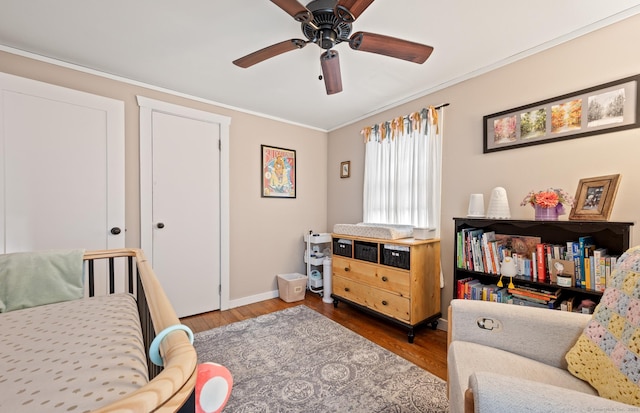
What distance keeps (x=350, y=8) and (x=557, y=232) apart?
6.46 feet

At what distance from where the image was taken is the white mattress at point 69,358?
0.50 metres

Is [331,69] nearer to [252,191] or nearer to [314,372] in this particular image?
[252,191]

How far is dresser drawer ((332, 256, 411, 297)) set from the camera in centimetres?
229

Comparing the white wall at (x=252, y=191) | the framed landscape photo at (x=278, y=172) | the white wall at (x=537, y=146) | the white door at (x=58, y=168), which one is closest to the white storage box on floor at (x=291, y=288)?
the white wall at (x=252, y=191)

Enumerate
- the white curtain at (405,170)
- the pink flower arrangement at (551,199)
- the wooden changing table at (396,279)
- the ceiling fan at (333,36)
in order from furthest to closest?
the white curtain at (405,170)
the wooden changing table at (396,279)
the pink flower arrangement at (551,199)
the ceiling fan at (333,36)

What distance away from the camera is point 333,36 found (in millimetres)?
1478

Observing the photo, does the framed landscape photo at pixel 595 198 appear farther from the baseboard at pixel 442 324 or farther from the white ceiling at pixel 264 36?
the baseboard at pixel 442 324

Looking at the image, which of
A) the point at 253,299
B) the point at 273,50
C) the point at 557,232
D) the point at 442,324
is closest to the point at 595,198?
the point at 557,232

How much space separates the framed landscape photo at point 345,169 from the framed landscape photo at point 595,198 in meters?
2.26

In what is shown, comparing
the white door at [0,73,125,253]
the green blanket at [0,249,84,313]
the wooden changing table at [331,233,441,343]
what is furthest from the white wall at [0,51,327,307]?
the green blanket at [0,249,84,313]

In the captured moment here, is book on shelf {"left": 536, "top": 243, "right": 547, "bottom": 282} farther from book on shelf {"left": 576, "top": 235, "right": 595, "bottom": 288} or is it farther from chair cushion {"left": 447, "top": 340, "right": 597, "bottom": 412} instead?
chair cushion {"left": 447, "top": 340, "right": 597, "bottom": 412}

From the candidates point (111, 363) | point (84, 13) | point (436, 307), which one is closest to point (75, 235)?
point (84, 13)

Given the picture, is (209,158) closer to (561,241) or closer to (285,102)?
(285,102)

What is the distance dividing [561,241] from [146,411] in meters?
2.38
